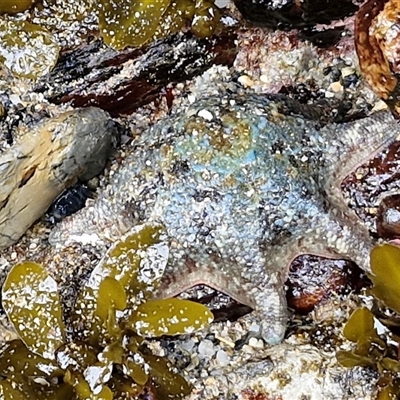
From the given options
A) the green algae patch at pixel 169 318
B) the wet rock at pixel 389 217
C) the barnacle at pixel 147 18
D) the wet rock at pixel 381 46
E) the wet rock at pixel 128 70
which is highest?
the barnacle at pixel 147 18

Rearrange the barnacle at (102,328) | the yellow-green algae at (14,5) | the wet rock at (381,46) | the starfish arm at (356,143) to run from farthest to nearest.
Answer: the yellow-green algae at (14,5), the starfish arm at (356,143), the barnacle at (102,328), the wet rock at (381,46)

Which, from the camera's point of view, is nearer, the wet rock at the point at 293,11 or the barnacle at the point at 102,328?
the barnacle at the point at 102,328

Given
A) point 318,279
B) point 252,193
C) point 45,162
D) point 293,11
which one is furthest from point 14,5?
point 318,279

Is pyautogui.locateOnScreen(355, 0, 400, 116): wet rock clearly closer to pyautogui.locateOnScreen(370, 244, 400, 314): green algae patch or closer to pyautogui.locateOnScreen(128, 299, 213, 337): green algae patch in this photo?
pyautogui.locateOnScreen(370, 244, 400, 314): green algae patch

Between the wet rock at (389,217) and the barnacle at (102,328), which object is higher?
the barnacle at (102,328)

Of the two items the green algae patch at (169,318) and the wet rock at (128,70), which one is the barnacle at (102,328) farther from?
the wet rock at (128,70)

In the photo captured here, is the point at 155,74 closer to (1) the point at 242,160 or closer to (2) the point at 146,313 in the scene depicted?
(1) the point at 242,160

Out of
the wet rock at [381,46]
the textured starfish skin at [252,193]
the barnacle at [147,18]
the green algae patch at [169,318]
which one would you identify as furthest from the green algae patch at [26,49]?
the wet rock at [381,46]

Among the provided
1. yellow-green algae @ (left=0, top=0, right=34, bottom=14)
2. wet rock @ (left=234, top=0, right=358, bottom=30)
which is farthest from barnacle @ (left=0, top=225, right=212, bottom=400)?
yellow-green algae @ (left=0, top=0, right=34, bottom=14)
